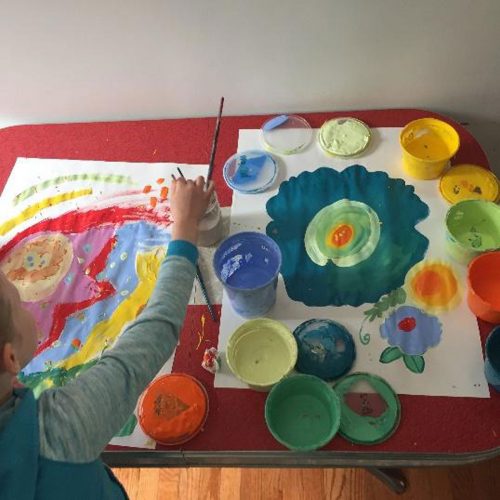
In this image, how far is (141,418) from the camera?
32.9 inches

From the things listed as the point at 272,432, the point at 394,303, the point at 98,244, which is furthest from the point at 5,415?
the point at 394,303

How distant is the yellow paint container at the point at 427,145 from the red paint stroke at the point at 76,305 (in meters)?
0.58

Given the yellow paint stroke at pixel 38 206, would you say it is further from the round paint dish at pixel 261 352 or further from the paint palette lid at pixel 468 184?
the paint palette lid at pixel 468 184

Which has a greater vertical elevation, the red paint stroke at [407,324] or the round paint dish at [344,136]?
the round paint dish at [344,136]

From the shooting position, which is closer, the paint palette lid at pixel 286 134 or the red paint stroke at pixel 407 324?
the red paint stroke at pixel 407 324

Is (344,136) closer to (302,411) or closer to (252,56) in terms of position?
(252,56)

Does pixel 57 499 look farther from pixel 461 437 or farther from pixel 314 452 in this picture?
pixel 461 437

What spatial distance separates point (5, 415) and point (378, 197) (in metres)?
0.68

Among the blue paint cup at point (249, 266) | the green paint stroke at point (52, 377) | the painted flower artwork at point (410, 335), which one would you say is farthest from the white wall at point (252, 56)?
the green paint stroke at point (52, 377)

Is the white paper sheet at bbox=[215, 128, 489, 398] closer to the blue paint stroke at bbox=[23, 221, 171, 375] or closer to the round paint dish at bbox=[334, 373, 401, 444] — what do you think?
the round paint dish at bbox=[334, 373, 401, 444]

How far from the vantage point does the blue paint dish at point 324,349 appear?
0.83 m

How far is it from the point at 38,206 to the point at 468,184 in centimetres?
83

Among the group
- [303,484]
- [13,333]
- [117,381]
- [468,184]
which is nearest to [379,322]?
[468,184]

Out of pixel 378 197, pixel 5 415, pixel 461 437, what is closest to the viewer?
pixel 5 415
